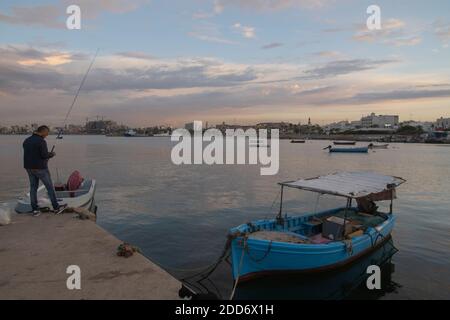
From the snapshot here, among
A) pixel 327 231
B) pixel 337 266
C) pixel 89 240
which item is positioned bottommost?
pixel 337 266

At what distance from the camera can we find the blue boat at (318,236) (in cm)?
1122

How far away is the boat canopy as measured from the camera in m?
13.8

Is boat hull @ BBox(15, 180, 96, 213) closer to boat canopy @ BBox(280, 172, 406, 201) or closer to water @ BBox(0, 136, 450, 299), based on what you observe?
water @ BBox(0, 136, 450, 299)

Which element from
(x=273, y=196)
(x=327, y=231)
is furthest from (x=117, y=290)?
(x=273, y=196)

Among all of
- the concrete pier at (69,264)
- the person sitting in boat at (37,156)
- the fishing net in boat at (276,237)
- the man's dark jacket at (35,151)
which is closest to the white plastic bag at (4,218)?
the concrete pier at (69,264)

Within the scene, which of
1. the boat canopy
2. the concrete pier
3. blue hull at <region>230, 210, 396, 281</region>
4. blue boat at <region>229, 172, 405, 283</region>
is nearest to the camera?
the concrete pier

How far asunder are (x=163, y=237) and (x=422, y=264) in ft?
42.4

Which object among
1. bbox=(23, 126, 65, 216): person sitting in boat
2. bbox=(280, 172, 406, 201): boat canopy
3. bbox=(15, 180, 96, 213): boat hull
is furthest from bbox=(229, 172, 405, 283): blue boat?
bbox=(15, 180, 96, 213): boat hull

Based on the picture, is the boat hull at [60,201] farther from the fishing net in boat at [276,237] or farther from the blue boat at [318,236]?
A: the fishing net in boat at [276,237]

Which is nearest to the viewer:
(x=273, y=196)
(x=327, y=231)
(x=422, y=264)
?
(x=327, y=231)

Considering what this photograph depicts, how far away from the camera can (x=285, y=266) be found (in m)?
11.6

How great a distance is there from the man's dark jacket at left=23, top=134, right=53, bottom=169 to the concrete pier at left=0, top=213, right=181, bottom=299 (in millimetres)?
2155
